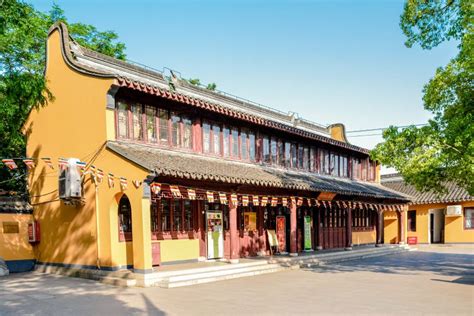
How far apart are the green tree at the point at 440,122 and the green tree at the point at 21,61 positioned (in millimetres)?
9521

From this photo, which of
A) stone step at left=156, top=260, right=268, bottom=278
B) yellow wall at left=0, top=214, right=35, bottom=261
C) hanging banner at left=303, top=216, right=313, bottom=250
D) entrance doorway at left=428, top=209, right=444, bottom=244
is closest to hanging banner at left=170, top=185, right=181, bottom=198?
stone step at left=156, top=260, right=268, bottom=278

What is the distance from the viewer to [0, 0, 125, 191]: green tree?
10430 millimetres

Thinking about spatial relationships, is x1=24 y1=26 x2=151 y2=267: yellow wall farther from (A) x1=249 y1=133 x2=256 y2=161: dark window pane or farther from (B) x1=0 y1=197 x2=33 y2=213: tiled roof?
(A) x1=249 y1=133 x2=256 y2=161: dark window pane

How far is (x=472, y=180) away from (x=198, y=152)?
316 inches

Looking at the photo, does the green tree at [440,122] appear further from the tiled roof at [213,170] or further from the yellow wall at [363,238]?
the yellow wall at [363,238]

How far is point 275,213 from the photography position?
54.6 feet

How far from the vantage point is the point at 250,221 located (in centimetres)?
1544

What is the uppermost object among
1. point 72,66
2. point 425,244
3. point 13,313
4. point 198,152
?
point 72,66

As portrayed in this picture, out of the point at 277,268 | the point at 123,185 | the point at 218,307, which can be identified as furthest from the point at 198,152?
the point at 218,307

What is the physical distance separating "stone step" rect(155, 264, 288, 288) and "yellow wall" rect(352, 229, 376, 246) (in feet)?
30.2

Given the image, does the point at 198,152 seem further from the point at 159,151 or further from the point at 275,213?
the point at 275,213

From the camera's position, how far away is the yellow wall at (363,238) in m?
21.6

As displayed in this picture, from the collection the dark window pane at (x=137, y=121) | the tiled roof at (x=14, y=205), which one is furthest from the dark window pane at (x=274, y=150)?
the tiled roof at (x=14, y=205)

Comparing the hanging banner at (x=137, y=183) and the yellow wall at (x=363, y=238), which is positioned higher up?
the hanging banner at (x=137, y=183)
